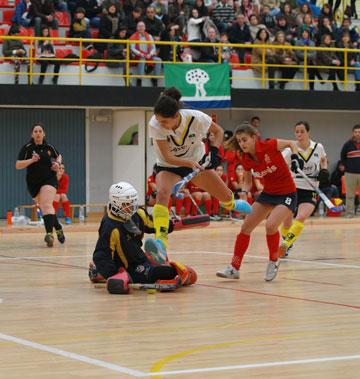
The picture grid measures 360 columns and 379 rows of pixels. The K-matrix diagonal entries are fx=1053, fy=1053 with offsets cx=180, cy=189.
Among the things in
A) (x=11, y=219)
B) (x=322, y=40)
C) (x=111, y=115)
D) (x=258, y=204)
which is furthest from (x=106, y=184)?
(x=258, y=204)

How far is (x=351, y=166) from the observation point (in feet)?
89.9

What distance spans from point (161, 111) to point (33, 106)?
16.0 meters

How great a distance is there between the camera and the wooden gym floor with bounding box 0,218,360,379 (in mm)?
7547

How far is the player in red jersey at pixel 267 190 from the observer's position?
1298 centimetres

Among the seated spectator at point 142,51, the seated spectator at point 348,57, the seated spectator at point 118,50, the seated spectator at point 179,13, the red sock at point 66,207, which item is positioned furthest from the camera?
the seated spectator at point 348,57

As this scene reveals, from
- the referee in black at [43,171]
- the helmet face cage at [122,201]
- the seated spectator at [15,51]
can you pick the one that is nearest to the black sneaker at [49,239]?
the referee in black at [43,171]

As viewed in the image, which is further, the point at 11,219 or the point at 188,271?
the point at 11,219

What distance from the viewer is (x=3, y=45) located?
89.5 ft

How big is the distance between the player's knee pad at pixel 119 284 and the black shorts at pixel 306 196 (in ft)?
17.1

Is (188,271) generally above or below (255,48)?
below

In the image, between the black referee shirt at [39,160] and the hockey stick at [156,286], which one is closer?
the hockey stick at [156,286]

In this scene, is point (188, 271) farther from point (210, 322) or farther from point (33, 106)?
point (33, 106)

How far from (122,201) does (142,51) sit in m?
17.2

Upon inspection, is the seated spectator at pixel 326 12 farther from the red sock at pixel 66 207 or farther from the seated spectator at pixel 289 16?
the red sock at pixel 66 207
